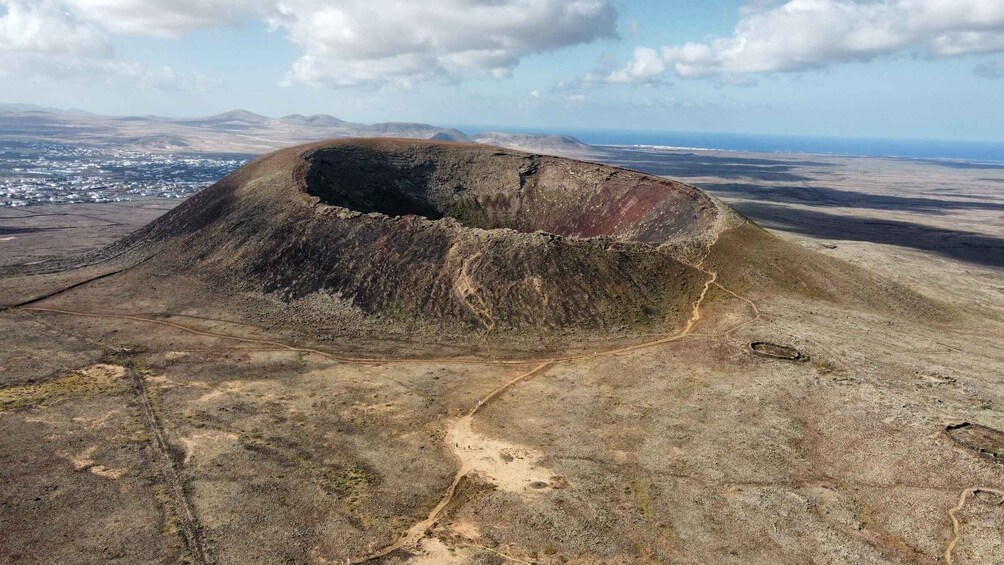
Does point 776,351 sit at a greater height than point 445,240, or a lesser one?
lesser

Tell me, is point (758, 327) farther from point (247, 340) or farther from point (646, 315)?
point (247, 340)

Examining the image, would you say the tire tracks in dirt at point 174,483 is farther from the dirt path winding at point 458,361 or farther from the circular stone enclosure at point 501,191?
the circular stone enclosure at point 501,191

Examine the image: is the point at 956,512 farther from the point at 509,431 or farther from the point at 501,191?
the point at 501,191

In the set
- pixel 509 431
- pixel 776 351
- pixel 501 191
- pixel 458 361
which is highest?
pixel 501 191

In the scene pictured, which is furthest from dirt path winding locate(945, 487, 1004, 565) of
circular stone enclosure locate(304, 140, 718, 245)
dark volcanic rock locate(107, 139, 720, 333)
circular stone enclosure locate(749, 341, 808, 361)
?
circular stone enclosure locate(304, 140, 718, 245)

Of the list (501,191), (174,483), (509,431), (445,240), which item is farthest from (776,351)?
(501,191)

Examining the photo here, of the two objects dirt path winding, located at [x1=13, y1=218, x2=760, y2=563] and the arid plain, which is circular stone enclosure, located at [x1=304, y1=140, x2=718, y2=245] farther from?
the arid plain
